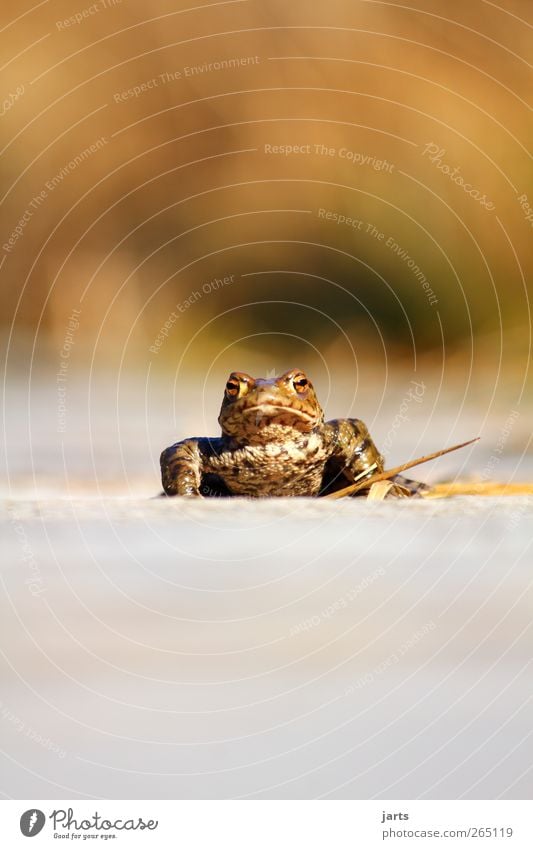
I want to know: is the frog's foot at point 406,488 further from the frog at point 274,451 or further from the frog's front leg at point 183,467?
the frog's front leg at point 183,467

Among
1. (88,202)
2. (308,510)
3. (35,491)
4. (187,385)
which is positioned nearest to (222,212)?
(88,202)

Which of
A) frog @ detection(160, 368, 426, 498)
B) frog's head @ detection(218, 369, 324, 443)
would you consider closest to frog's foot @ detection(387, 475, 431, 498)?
frog @ detection(160, 368, 426, 498)

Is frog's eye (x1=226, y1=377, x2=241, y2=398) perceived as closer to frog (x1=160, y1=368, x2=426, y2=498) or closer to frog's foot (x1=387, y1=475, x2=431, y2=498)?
frog (x1=160, y1=368, x2=426, y2=498)

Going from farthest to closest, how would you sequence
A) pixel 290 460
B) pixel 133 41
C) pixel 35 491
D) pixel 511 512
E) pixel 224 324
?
pixel 224 324, pixel 133 41, pixel 35 491, pixel 290 460, pixel 511 512

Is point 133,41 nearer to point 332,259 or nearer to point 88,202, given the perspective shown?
point 88,202

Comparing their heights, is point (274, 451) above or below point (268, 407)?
below

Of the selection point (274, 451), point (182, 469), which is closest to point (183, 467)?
point (182, 469)

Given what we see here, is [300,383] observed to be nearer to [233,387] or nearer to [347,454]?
[233,387]
